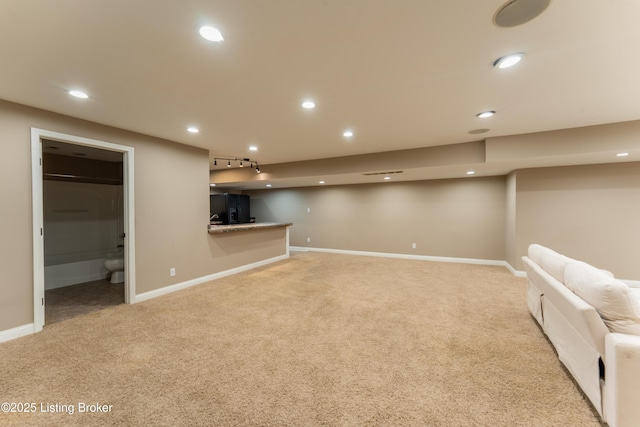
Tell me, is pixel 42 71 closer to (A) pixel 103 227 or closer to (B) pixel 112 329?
(B) pixel 112 329

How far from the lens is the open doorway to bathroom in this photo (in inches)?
173

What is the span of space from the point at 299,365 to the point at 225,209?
5570mm

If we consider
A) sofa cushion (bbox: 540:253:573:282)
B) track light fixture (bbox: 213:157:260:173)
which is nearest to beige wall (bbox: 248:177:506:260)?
track light fixture (bbox: 213:157:260:173)

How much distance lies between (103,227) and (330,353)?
5.63m

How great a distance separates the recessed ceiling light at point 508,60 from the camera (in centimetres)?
188

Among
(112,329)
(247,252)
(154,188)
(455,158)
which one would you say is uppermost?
(455,158)

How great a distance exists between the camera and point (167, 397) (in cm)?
174

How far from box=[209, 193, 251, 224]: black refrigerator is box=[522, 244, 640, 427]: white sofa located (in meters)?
6.53

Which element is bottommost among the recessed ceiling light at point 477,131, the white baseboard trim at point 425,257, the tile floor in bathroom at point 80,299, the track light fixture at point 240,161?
the tile floor in bathroom at point 80,299

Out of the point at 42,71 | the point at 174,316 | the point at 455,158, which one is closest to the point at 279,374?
the point at 174,316

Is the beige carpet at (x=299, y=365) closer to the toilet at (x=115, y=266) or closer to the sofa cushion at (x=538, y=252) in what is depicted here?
the sofa cushion at (x=538, y=252)

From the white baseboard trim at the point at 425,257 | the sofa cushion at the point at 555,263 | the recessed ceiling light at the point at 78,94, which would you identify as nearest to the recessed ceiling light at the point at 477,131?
the sofa cushion at the point at 555,263

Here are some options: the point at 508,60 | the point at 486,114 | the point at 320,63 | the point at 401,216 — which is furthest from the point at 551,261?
the point at 401,216

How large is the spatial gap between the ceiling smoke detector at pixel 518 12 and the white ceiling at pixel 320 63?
0.16 feet
